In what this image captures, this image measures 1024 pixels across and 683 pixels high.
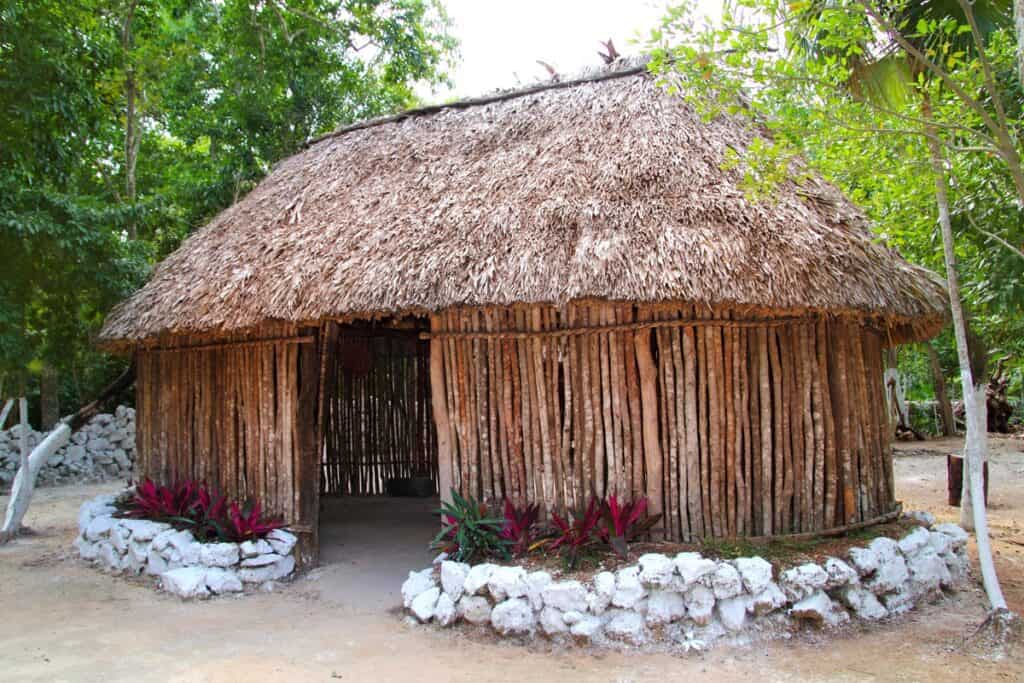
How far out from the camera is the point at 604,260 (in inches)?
222

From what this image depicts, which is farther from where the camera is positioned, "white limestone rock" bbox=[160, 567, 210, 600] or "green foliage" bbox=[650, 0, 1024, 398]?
"white limestone rock" bbox=[160, 567, 210, 600]

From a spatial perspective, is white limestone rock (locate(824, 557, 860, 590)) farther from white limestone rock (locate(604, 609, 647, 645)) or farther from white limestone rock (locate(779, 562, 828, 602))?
white limestone rock (locate(604, 609, 647, 645))

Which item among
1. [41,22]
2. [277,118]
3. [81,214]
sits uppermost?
[277,118]

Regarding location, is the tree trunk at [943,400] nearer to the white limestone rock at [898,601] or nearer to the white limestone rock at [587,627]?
the white limestone rock at [898,601]

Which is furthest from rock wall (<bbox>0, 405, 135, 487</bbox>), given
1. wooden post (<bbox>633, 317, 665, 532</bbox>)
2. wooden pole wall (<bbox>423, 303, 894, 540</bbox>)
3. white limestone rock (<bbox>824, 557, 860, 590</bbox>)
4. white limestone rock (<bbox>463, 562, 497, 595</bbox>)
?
white limestone rock (<bbox>824, 557, 860, 590</bbox>)

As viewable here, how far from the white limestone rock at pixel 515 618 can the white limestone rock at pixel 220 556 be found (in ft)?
8.01

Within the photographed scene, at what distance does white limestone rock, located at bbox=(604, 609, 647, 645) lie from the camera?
503cm

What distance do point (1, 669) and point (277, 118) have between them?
32.0 ft

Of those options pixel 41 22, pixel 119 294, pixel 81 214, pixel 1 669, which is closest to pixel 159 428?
pixel 119 294

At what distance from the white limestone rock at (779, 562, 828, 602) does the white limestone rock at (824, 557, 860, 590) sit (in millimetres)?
90

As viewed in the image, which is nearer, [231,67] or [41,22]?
[41,22]

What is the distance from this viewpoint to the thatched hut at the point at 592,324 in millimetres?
5758

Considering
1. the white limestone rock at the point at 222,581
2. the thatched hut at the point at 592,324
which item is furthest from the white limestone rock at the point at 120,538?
the white limestone rock at the point at 222,581

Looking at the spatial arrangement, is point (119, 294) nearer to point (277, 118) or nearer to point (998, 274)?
point (277, 118)
